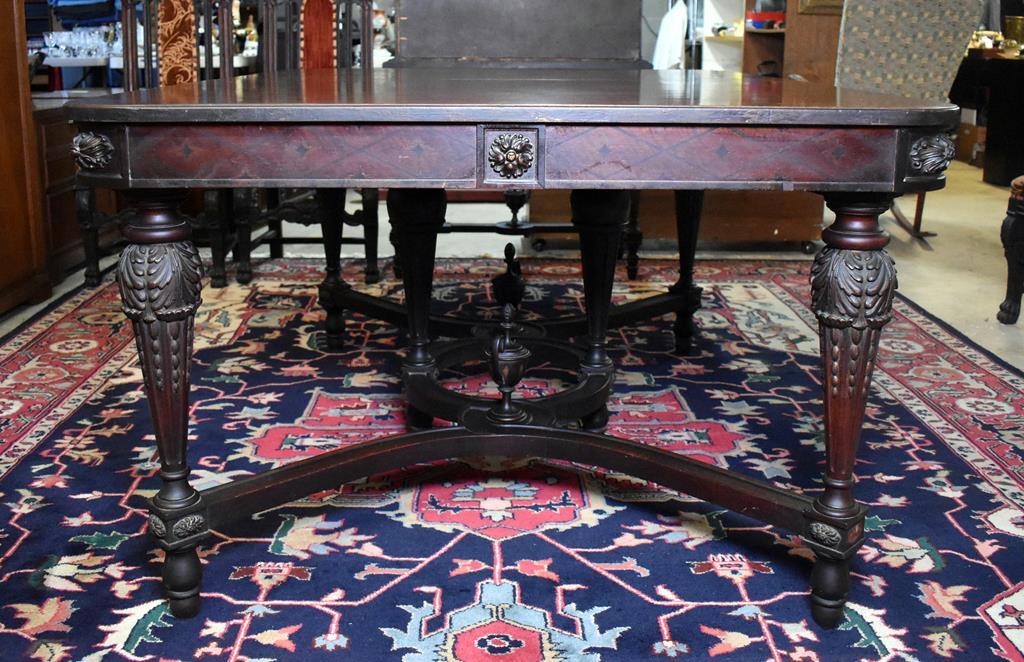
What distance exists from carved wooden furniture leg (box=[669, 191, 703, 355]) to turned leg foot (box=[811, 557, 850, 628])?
5.22ft

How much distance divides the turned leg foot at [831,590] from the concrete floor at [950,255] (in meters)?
1.96

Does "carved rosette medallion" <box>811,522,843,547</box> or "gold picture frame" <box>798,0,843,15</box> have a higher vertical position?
"gold picture frame" <box>798,0,843,15</box>

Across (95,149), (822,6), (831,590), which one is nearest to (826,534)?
(831,590)

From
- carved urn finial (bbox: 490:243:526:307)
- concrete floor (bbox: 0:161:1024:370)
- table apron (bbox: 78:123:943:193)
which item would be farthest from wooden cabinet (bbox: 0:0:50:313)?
table apron (bbox: 78:123:943:193)

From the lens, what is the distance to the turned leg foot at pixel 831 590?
1800mm

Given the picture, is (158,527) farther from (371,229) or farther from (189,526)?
(371,229)

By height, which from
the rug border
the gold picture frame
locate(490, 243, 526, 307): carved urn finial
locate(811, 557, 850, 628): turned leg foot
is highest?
the gold picture frame

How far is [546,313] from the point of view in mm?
3895

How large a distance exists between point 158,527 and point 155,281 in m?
0.43

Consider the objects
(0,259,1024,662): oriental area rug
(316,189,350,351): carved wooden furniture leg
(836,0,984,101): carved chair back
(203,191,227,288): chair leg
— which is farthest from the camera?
(836,0,984,101): carved chair back

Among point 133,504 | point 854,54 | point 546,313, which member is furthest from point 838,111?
point 854,54

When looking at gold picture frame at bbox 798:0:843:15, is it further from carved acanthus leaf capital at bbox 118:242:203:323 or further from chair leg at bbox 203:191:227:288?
carved acanthus leaf capital at bbox 118:242:203:323

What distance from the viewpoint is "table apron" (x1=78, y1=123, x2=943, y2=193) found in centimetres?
169

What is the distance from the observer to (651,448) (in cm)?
215
